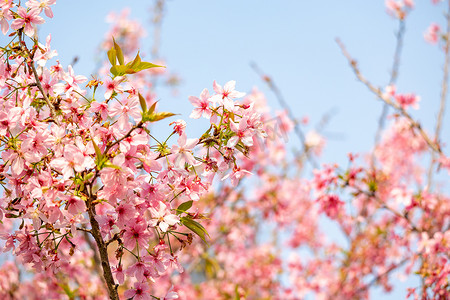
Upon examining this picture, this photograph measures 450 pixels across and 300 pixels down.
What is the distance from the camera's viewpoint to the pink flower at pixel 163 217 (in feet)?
4.18

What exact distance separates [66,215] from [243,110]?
71 cm

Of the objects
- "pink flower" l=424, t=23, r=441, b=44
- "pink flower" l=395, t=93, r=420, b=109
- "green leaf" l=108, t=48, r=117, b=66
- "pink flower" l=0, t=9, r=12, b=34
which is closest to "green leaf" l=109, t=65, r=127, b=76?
"green leaf" l=108, t=48, r=117, b=66

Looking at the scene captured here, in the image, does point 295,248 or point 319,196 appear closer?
point 319,196

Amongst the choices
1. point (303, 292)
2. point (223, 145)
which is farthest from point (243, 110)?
point (303, 292)

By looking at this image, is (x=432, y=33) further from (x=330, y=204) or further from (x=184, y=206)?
(x=184, y=206)

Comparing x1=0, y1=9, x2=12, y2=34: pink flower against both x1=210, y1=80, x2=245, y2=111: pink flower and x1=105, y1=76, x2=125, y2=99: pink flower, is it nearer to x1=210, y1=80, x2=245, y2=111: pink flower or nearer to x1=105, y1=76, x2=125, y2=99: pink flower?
x1=105, y1=76, x2=125, y2=99: pink flower

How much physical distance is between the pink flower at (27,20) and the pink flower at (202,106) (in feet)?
2.22

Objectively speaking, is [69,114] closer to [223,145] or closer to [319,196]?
[223,145]

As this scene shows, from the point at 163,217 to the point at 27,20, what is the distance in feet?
3.04

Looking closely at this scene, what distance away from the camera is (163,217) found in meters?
1.29

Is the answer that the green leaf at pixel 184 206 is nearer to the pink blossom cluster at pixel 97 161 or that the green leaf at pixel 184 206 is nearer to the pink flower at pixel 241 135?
the pink blossom cluster at pixel 97 161

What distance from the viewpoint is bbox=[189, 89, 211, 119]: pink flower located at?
1428 millimetres

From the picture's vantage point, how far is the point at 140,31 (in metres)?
8.54

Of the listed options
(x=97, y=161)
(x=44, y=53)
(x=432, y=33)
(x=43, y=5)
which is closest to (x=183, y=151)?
(x=97, y=161)
